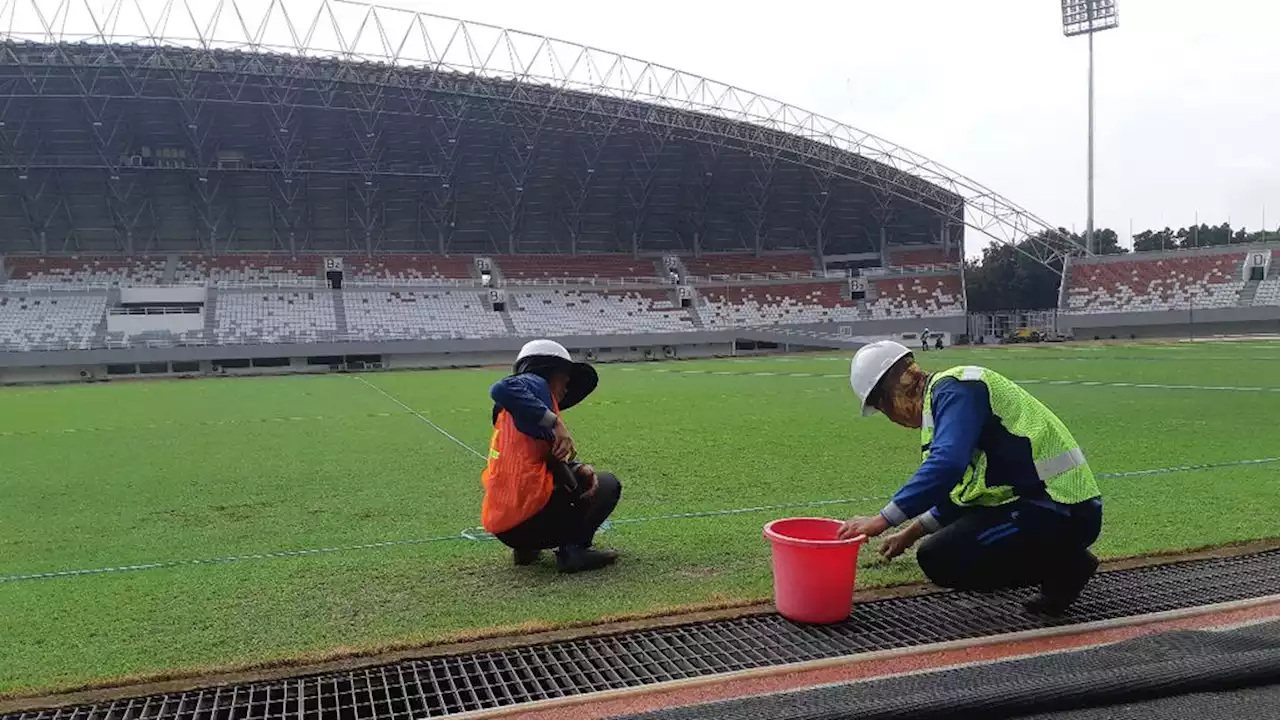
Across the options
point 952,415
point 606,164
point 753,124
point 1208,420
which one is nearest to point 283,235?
point 606,164

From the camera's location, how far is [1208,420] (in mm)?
10461

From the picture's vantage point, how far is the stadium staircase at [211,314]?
41.8 metres

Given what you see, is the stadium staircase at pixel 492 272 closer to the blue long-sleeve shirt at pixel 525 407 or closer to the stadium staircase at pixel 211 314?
the stadium staircase at pixel 211 314

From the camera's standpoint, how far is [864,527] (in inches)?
130

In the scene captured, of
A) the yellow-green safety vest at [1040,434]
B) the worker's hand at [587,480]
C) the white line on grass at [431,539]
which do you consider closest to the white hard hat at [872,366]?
the yellow-green safety vest at [1040,434]

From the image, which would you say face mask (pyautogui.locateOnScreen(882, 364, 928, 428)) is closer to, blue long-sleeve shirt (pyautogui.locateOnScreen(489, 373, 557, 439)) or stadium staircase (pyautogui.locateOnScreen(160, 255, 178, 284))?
blue long-sleeve shirt (pyautogui.locateOnScreen(489, 373, 557, 439))

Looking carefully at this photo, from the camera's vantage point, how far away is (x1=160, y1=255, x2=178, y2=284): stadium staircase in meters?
44.1

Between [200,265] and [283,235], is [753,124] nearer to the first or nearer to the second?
[283,235]

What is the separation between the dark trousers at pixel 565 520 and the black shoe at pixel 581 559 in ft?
0.13

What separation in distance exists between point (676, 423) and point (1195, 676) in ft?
33.5

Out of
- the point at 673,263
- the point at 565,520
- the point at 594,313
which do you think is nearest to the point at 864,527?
the point at 565,520

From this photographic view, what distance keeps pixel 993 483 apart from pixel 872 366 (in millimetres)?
705

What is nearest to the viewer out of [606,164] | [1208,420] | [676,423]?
[1208,420]

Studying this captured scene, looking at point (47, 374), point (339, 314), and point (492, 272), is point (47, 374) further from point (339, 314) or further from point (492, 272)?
point (492, 272)
